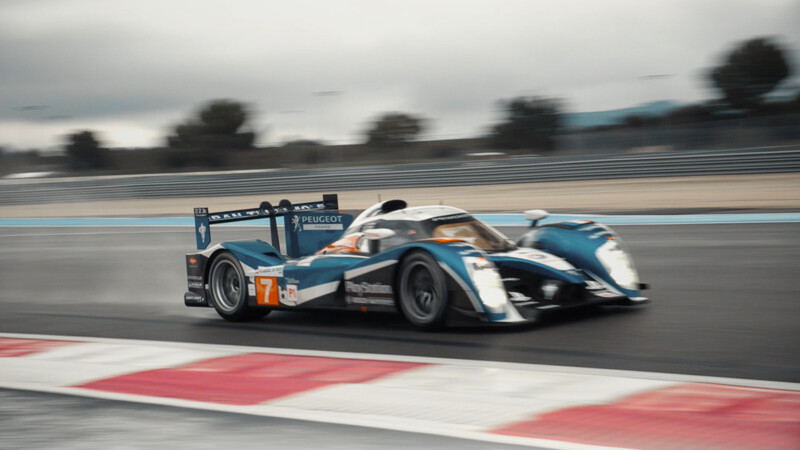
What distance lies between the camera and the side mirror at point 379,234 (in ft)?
24.0

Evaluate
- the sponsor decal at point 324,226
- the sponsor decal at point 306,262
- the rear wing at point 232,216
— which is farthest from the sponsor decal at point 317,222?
the sponsor decal at point 306,262

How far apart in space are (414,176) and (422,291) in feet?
91.0

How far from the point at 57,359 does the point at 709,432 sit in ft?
16.2

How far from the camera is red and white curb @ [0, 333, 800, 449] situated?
13.3 ft

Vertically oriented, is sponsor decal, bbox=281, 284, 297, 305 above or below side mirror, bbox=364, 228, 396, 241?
below

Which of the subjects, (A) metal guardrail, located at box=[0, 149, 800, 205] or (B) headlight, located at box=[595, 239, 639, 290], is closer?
(B) headlight, located at box=[595, 239, 639, 290]

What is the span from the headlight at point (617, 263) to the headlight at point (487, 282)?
3.96ft

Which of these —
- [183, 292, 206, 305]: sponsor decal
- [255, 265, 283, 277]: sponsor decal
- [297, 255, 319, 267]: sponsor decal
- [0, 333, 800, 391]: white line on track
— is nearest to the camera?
[0, 333, 800, 391]: white line on track

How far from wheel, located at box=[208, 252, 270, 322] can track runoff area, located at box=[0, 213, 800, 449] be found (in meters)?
1.27

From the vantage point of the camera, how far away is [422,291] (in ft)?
23.0

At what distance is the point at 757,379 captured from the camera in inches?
195

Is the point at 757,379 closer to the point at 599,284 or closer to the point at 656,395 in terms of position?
the point at 656,395

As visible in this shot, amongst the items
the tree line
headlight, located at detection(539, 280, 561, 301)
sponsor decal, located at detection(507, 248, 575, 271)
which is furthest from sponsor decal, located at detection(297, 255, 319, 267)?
the tree line

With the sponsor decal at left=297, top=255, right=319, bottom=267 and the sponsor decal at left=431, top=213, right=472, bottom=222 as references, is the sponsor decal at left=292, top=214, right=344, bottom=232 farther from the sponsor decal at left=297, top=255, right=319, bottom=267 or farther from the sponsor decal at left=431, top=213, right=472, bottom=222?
the sponsor decal at left=431, top=213, right=472, bottom=222
